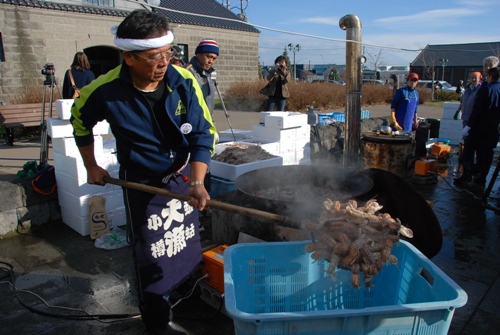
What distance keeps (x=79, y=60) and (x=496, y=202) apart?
7801 mm

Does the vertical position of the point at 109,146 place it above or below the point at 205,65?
below

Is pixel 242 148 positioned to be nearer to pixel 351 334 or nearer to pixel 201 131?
pixel 201 131

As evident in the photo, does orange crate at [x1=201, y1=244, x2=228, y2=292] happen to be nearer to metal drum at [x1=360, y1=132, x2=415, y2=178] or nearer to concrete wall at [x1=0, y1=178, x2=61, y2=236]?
concrete wall at [x1=0, y1=178, x2=61, y2=236]

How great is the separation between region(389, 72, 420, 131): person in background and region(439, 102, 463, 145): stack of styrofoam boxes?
3490mm

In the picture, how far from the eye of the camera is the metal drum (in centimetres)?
707

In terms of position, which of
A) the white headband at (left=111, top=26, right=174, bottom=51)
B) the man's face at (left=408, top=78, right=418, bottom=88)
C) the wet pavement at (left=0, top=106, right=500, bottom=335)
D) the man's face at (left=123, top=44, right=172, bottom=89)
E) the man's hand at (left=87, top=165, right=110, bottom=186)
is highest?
the white headband at (left=111, top=26, right=174, bottom=51)

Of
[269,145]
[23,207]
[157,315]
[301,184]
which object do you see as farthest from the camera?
[269,145]

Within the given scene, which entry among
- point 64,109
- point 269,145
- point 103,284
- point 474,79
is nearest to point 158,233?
point 103,284

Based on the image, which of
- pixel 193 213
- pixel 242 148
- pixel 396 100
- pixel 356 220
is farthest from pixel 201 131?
pixel 396 100

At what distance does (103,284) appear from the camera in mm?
3822

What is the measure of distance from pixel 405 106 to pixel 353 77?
2243 mm

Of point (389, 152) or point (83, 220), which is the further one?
point (389, 152)

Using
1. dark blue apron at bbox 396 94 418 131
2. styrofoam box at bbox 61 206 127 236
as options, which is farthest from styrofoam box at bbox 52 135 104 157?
dark blue apron at bbox 396 94 418 131

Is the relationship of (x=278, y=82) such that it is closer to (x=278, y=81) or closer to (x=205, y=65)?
(x=278, y=81)
